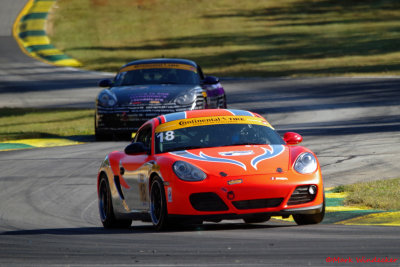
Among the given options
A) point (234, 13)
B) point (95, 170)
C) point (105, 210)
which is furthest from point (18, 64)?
point (105, 210)

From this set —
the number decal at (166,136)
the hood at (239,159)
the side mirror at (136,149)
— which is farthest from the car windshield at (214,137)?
the hood at (239,159)

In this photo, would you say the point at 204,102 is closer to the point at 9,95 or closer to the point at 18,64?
the point at 9,95

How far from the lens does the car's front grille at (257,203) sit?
351 inches

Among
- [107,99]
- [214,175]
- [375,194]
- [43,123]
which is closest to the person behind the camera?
[214,175]

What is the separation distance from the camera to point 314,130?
64.2 ft

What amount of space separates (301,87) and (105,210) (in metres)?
20.0

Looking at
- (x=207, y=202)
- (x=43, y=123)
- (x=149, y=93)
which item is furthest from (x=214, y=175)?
(x=43, y=123)

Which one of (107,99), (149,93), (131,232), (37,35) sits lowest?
(37,35)

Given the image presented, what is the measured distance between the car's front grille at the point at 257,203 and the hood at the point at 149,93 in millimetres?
9654

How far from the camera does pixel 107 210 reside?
427 inches

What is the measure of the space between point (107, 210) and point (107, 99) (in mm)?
8155

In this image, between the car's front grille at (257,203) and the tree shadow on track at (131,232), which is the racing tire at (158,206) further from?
the car's front grille at (257,203)

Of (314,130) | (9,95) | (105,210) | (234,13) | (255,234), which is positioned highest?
(255,234)

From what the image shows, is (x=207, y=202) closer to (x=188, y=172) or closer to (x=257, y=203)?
(x=188, y=172)
